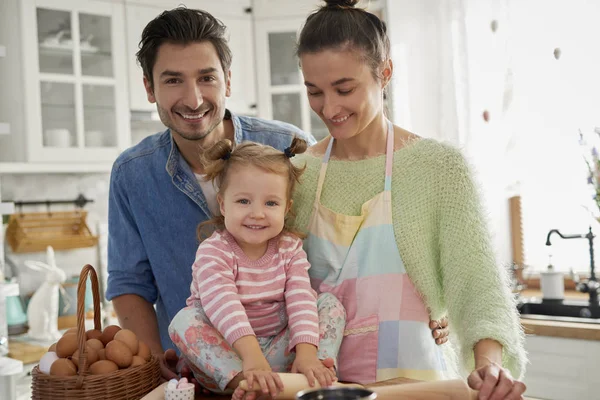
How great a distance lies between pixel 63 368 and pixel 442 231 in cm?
75

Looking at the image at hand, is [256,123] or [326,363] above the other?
[256,123]

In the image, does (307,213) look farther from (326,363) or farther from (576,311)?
(576,311)

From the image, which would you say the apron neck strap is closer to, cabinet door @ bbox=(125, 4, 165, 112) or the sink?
the sink

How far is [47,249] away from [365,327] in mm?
2715

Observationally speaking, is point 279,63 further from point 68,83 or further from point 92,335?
point 92,335

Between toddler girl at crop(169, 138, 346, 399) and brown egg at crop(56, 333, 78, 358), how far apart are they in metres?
0.18

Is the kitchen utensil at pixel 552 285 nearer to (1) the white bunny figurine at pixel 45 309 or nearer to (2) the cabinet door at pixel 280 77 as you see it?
(2) the cabinet door at pixel 280 77

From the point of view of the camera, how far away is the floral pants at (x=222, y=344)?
126cm

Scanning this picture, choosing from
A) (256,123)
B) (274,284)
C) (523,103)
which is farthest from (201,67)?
(523,103)

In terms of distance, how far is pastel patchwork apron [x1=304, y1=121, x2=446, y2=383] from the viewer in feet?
4.42

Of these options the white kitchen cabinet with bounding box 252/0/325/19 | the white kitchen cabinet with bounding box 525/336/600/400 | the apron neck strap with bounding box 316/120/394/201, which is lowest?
the white kitchen cabinet with bounding box 525/336/600/400

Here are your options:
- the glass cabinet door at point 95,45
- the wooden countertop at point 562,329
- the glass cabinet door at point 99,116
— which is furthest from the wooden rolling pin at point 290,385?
the glass cabinet door at point 95,45

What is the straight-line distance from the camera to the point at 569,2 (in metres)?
3.45

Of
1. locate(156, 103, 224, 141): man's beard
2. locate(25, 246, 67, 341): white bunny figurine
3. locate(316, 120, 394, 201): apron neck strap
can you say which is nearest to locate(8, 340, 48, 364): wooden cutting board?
locate(25, 246, 67, 341): white bunny figurine
